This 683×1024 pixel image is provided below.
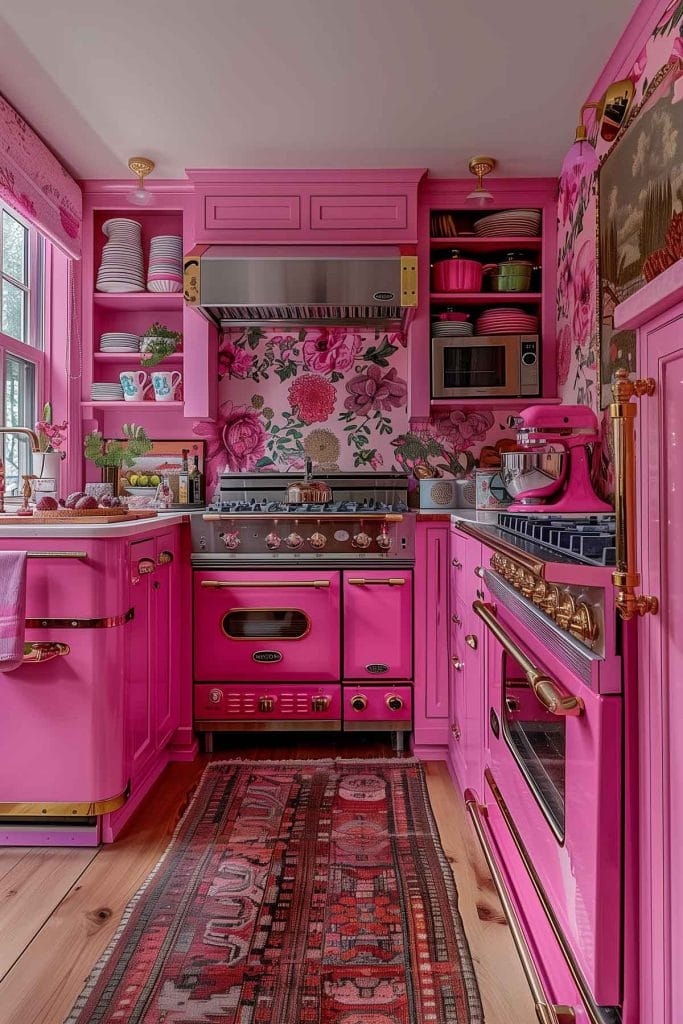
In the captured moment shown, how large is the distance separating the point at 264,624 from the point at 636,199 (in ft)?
6.34

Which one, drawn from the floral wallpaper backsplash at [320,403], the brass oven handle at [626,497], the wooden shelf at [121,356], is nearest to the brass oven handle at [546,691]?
the brass oven handle at [626,497]

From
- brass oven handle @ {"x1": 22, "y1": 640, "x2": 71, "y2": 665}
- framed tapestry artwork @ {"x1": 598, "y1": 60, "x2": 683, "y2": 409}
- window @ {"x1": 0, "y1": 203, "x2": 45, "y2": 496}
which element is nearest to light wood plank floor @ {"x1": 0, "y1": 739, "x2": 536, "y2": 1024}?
brass oven handle @ {"x1": 22, "y1": 640, "x2": 71, "y2": 665}

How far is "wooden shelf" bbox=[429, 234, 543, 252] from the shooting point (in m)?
2.86

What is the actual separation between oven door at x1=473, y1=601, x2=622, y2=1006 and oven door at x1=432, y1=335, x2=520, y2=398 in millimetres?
1663

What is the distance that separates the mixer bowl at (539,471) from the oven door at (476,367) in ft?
2.97

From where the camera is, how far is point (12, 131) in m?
2.32

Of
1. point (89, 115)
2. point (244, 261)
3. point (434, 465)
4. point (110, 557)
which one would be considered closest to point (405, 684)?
point (434, 465)

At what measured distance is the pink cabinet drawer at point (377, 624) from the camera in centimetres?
249

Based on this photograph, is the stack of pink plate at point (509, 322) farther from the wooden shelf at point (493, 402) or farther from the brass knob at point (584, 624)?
the brass knob at point (584, 624)

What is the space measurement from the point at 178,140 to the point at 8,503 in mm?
1601

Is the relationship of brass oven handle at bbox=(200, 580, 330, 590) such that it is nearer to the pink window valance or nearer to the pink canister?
the pink canister

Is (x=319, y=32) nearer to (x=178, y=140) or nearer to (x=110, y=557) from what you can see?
(x=178, y=140)

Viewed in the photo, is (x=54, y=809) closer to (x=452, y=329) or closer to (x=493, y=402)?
(x=493, y=402)

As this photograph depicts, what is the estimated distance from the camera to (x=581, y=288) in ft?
8.31
